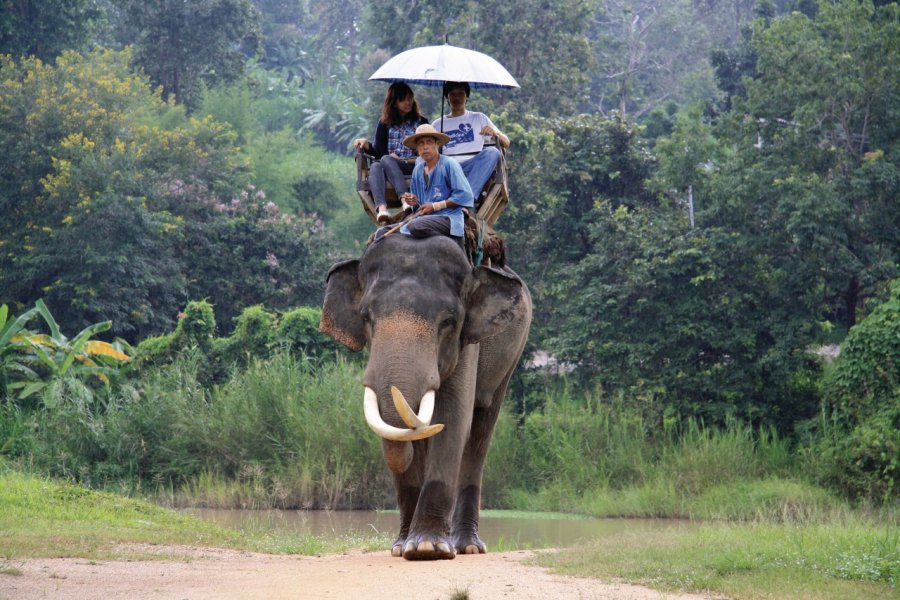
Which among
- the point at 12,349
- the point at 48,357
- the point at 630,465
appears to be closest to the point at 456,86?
the point at 630,465

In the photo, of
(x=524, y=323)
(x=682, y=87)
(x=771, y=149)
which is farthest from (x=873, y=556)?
(x=682, y=87)

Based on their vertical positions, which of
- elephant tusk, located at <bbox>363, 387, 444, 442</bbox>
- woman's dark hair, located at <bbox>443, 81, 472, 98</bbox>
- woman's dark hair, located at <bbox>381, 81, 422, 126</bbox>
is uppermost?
woman's dark hair, located at <bbox>443, 81, 472, 98</bbox>

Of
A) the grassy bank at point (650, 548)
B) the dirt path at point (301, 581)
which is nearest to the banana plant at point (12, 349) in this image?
the grassy bank at point (650, 548)

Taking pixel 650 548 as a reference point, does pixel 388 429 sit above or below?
above

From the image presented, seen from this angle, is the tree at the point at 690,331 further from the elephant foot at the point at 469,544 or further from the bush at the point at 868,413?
the elephant foot at the point at 469,544

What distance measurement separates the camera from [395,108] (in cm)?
903

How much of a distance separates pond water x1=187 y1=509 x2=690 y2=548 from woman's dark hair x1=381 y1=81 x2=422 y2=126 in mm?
4216

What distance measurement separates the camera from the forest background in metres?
16.3

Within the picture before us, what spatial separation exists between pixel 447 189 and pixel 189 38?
97.1 ft

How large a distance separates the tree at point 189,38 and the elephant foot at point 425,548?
97.4 feet

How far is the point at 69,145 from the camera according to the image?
25.0m

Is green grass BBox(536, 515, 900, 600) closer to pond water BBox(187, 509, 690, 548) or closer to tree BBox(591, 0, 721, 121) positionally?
pond water BBox(187, 509, 690, 548)

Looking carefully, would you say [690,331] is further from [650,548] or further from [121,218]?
[121,218]

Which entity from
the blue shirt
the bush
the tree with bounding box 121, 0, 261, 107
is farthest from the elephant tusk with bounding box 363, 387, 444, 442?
the tree with bounding box 121, 0, 261, 107
